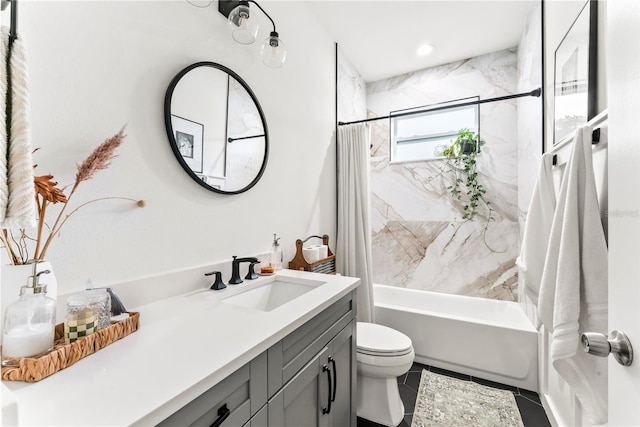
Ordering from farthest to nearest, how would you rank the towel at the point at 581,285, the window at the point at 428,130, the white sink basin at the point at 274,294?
the window at the point at 428,130
the white sink basin at the point at 274,294
the towel at the point at 581,285

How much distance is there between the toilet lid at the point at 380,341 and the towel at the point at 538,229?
75 centimetres

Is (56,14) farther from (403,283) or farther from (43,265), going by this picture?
(403,283)

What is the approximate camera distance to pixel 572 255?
3.11 ft

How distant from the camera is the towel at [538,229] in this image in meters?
1.35

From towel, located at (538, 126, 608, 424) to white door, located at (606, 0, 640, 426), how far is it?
16.5 inches

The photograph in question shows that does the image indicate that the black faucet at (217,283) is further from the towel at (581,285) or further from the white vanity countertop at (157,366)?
the towel at (581,285)

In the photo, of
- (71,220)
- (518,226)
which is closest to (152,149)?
(71,220)

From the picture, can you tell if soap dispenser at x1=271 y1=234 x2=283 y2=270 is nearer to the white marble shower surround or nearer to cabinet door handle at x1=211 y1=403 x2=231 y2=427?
cabinet door handle at x1=211 y1=403 x2=231 y2=427

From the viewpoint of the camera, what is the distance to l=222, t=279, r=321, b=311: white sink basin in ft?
4.41

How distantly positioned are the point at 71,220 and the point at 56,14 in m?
0.61

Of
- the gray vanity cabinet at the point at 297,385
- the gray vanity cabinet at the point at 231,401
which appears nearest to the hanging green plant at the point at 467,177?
the gray vanity cabinet at the point at 297,385

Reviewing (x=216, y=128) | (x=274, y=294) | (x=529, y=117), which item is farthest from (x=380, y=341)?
(x=529, y=117)


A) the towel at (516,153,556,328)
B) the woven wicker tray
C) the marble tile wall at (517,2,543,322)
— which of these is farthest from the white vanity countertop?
the marble tile wall at (517,2,543,322)

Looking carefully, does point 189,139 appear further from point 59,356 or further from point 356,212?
point 356,212
